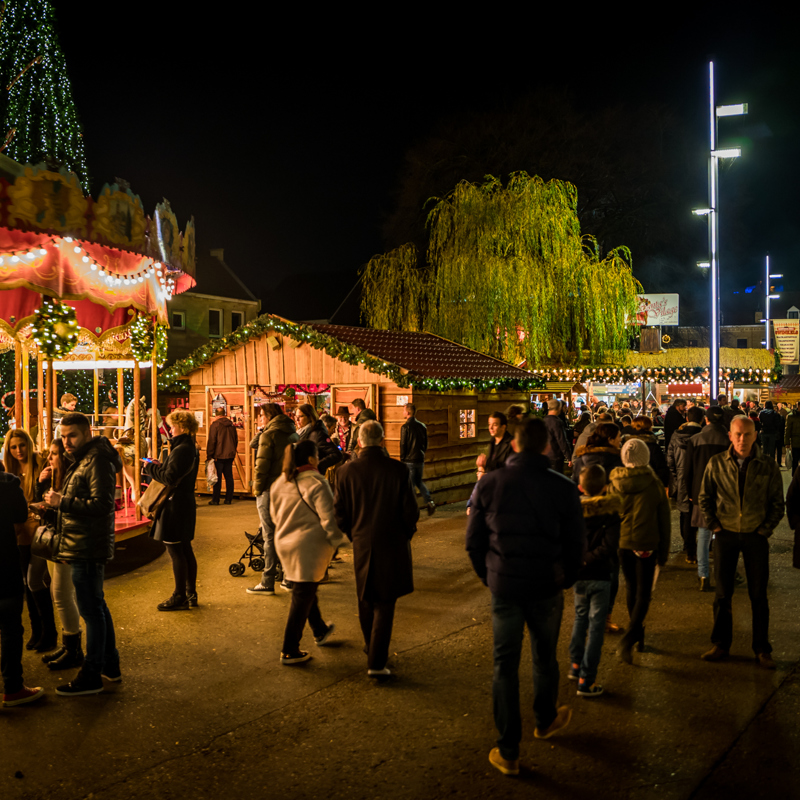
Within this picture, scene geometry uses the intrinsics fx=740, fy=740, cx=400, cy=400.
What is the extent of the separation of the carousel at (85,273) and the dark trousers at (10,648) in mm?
4619

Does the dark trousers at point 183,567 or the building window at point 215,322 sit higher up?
the building window at point 215,322

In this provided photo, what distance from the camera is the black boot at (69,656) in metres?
5.37

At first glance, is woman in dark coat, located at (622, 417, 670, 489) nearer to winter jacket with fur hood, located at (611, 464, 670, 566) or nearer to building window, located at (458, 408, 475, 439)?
winter jacket with fur hood, located at (611, 464, 670, 566)

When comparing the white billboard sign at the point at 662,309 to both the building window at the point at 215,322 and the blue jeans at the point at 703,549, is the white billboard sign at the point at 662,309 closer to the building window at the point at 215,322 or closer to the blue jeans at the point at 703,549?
the building window at the point at 215,322

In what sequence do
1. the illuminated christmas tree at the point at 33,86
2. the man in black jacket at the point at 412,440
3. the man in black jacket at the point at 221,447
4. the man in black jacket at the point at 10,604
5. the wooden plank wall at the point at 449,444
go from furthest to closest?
the illuminated christmas tree at the point at 33,86 → the wooden plank wall at the point at 449,444 → the man in black jacket at the point at 221,447 → the man in black jacket at the point at 412,440 → the man in black jacket at the point at 10,604

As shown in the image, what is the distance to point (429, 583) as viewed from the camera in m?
7.92

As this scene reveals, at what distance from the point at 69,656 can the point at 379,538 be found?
97.4 inches

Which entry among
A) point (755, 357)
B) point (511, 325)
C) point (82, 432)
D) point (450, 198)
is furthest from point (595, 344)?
point (755, 357)

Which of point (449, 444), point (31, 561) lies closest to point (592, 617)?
point (31, 561)

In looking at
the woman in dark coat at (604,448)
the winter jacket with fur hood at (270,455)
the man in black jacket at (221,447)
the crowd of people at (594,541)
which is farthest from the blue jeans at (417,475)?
the woman in dark coat at (604,448)

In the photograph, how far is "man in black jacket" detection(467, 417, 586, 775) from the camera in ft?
12.4

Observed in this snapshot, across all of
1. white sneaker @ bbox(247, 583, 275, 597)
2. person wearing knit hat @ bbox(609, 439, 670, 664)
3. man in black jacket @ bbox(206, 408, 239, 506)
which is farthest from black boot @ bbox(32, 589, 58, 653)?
man in black jacket @ bbox(206, 408, 239, 506)

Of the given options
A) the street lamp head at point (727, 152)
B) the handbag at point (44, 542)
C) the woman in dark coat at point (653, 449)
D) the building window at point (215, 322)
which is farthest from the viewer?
the building window at point (215, 322)

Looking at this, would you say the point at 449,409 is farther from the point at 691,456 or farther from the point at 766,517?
the point at 766,517
